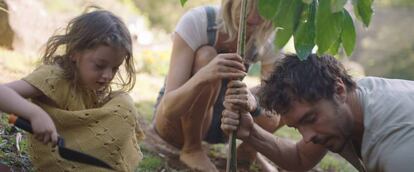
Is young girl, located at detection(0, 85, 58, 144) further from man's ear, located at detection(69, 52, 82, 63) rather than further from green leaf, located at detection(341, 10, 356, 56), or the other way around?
green leaf, located at detection(341, 10, 356, 56)

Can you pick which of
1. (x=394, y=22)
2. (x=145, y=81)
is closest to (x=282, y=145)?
(x=145, y=81)

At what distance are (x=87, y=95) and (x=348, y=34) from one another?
0.88 meters

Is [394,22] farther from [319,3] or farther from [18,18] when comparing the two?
[319,3]

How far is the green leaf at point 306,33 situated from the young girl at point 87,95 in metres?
0.61

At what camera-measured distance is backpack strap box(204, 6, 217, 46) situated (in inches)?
108

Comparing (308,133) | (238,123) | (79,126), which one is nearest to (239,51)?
(238,123)

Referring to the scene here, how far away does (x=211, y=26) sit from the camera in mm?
2760

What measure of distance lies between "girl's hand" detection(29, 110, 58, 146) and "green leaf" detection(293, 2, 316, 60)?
0.69 m

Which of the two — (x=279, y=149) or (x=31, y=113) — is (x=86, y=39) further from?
(x=279, y=149)

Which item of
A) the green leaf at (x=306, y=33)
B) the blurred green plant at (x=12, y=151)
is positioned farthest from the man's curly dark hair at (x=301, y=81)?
the blurred green plant at (x=12, y=151)

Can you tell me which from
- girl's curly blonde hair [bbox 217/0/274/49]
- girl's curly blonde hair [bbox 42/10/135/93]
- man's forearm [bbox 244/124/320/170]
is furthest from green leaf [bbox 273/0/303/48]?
girl's curly blonde hair [bbox 217/0/274/49]

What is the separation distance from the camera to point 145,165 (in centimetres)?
270

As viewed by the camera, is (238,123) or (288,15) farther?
(238,123)

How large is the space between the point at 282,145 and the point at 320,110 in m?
0.48
